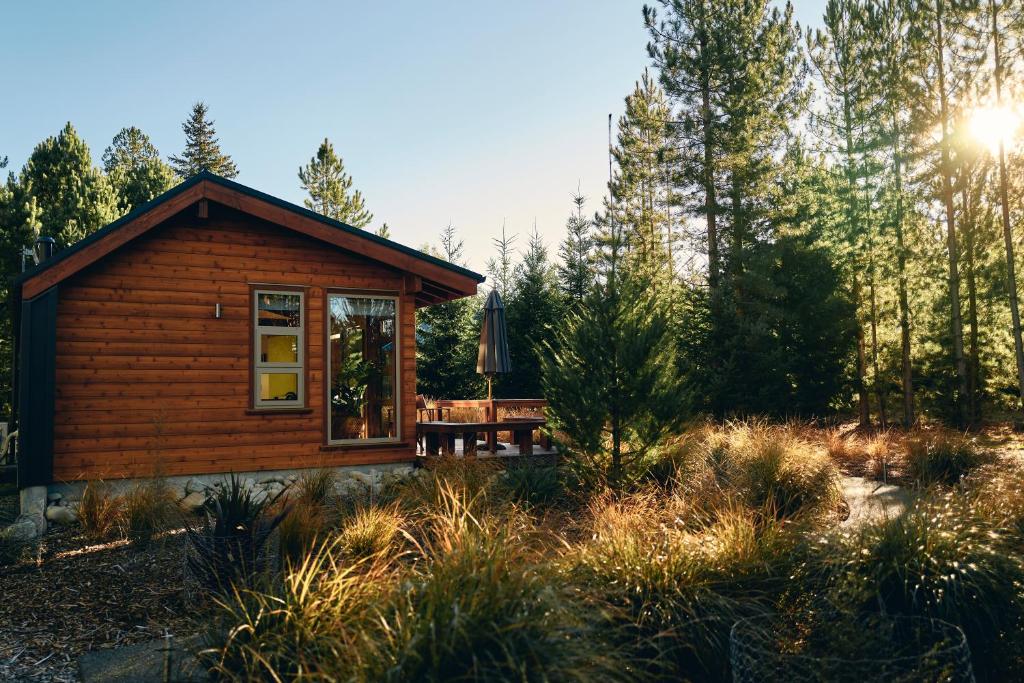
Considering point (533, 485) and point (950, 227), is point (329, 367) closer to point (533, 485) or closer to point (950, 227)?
point (533, 485)

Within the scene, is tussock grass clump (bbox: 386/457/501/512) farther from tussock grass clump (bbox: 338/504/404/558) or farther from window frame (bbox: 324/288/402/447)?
window frame (bbox: 324/288/402/447)

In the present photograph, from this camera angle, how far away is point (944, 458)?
28.5 ft

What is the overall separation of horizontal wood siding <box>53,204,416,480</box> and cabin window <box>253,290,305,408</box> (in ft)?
0.37

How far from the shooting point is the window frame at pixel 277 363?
8203 mm

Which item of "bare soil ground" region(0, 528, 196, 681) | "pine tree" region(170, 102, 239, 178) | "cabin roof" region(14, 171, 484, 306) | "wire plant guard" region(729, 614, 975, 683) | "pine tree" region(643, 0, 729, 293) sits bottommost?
"bare soil ground" region(0, 528, 196, 681)

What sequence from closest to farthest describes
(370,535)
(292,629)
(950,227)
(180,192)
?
(292,629) < (370,535) < (180,192) < (950,227)

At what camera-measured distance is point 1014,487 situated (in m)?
5.65

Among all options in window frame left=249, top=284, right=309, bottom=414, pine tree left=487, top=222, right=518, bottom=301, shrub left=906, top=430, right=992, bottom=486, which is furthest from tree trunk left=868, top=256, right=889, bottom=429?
window frame left=249, top=284, right=309, bottom=414

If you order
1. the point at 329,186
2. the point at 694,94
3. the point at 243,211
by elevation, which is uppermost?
the point at 329,186

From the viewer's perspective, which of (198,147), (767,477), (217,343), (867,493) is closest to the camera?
(767,477)

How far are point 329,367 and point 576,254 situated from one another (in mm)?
15331

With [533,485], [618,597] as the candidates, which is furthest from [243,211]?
[618,597]

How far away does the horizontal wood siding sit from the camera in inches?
297

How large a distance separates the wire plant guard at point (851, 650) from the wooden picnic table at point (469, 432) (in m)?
5.70
